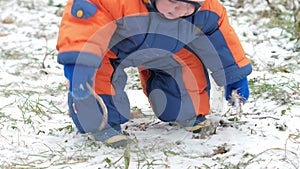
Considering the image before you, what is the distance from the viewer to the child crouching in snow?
191 cm

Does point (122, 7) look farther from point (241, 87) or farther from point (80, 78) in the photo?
point (241, 87)

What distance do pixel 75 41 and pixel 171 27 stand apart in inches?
14.1

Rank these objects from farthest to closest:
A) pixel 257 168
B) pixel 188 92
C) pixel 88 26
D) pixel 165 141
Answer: pixel 188 92
pixel 165 141
pixel 88 26
pixel 257 168

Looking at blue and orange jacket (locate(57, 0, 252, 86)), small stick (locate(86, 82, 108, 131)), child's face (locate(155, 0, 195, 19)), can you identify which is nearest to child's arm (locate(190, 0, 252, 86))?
blue and orange jacket (locate(57, 0, 252, 86))

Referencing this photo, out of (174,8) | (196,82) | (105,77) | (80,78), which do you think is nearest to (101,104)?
(80,78)

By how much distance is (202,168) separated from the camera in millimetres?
1814

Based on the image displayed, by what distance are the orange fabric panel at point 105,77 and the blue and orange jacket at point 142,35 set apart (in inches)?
0.9

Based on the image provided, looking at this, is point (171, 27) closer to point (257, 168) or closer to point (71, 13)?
point (71, 13)

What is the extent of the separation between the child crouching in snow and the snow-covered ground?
0.33ft

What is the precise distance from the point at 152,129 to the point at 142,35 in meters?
0.43

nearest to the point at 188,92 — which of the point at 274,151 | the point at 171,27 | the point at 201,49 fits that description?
the point at 201,49

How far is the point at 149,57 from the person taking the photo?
83.8 inches

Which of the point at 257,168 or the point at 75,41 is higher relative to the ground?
the point at 75,41

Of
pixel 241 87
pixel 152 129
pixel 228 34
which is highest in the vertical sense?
pixel 228 34
